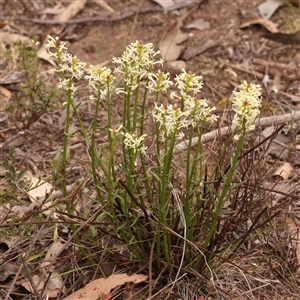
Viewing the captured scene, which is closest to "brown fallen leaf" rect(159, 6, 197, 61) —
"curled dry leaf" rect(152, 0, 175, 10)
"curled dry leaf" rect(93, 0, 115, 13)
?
"curled dry leaf" rect(152, 0, 175, 10)

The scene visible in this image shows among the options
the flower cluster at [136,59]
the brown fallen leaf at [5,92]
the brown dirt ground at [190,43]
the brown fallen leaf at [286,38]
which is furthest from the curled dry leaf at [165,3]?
the flower cluster at [136,59]

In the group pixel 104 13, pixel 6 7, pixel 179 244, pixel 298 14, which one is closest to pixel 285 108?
pixel 298 14

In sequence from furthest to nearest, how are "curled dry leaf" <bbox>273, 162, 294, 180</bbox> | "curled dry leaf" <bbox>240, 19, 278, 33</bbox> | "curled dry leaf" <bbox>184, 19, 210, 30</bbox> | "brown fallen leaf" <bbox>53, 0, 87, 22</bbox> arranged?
"brown fallen leaf" <bbox>53, 0, 87, 22</bbox> < "curled dry leaf" <bbox>184, 19, 210, 30</bbox> < "curled dry leaf" <bbox>240, 19, 278, 33</bbox> < "curled dry leaf" <bbox>273, 162, 294, 180</bbox>

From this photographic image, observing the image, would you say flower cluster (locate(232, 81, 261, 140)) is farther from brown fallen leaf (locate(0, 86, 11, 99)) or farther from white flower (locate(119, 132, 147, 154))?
brown fallen leaf (locate(0, 86, 11, 99))

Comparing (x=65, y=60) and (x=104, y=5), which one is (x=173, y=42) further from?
(x=65, y=60)

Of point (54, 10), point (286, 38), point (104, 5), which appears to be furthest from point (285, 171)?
point (54, 10)

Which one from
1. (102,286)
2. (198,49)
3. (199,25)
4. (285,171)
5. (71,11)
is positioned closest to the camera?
(102,286)

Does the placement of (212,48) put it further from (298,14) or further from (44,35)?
(44,35)
